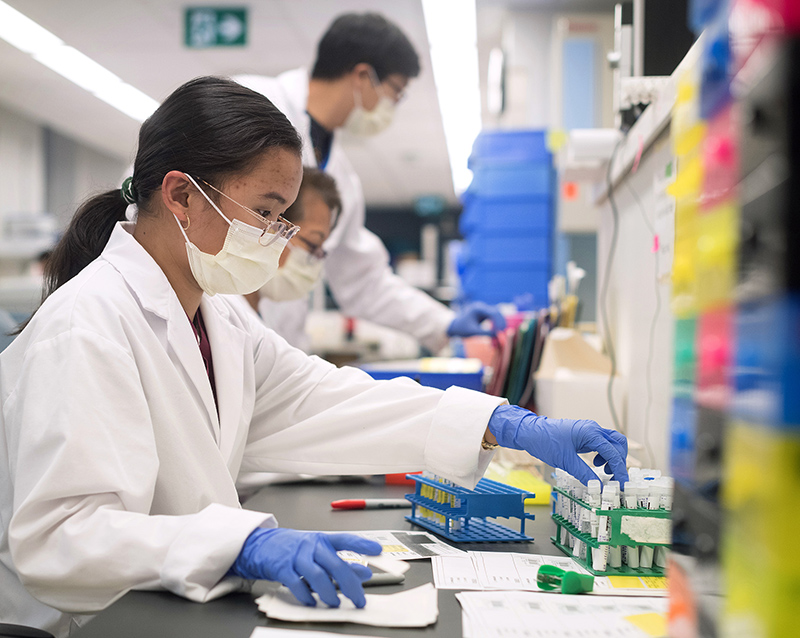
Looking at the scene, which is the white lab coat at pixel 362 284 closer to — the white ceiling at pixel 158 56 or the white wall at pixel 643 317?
the white ceiling at pixel 158 56

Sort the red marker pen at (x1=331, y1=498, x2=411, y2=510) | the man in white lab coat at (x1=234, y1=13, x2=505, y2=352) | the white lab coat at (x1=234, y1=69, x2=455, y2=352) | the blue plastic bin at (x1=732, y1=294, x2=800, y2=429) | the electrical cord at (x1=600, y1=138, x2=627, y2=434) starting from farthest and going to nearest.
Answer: the white lab coat at (x1=234, y1=69, x2=455, y2=352) < the man in white lab coat at (x1=234, y1=13, x2=505, y2=352) < the electrical cord at (x1=600, y1=138, x2=627, y2=434) < the red marker pen at (x1=331, y1=498, x2=411, y2=510) < the blue plastic bin at (x1=732, y1=294, x2=800, y2=429)

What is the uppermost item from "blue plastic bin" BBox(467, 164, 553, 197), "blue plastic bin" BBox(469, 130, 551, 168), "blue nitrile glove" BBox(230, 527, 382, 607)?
"blue plastic bin" BBox(469, 130, 551, 168)

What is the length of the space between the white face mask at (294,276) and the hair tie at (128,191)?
917 millimetres

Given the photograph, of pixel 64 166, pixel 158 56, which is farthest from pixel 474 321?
pixel 64 166

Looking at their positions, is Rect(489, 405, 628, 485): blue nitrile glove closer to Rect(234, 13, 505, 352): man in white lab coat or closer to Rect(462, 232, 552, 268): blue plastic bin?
Rect(234, 13, 505, 352): man in white lab coat

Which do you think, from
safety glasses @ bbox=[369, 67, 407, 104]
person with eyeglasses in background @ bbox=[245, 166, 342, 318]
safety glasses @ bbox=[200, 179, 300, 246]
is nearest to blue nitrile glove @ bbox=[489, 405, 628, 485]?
safety glasses @ bbox=[200, 179, 300, 246]

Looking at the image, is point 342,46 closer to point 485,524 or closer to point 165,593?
point 485,524

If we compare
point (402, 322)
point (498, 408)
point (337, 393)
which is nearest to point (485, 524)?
point (498, 408)

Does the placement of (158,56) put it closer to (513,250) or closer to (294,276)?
(513,250)

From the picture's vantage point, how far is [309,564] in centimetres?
73

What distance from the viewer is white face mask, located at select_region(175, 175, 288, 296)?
110 centimetres

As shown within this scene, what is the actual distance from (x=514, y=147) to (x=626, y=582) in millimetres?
2802

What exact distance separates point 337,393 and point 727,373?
Answer: 3.00 feet

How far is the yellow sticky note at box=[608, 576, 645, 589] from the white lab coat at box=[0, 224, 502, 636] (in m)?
0.28
